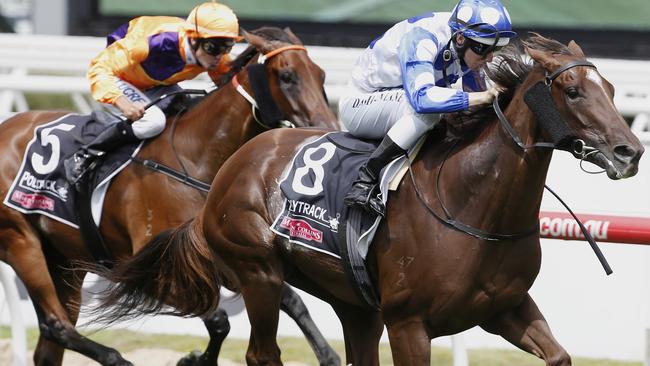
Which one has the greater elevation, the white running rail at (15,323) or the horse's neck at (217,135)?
the horse's neck at (217,135)

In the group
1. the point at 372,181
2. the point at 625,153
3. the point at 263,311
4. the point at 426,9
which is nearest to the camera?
the point at 625,153

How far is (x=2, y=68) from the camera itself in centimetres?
789

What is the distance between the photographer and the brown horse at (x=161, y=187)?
5.51 m

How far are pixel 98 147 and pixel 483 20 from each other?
7.18 feet

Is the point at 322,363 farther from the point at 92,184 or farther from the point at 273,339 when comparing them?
the point at 92,184

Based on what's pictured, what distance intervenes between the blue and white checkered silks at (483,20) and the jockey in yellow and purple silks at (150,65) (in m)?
1.64

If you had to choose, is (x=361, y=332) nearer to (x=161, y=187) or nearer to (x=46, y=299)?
(x=161, y=187)

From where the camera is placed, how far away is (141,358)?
6.39 meters

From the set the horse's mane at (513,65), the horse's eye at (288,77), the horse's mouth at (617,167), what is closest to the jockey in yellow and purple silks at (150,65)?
the horse's eye at (288,77)

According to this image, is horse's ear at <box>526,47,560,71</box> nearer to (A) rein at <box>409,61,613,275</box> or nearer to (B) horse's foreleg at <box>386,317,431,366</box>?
(A) rein at <box>409,61,613,275</box>

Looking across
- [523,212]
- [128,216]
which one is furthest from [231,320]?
[523,212]

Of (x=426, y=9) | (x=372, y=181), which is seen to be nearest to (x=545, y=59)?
(x=372, y=181)

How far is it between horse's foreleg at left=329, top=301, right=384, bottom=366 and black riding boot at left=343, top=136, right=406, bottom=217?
26.9 inches

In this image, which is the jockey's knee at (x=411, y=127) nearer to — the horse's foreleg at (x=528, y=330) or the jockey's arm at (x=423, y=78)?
the jockey's arm at (x=423, y=78)
